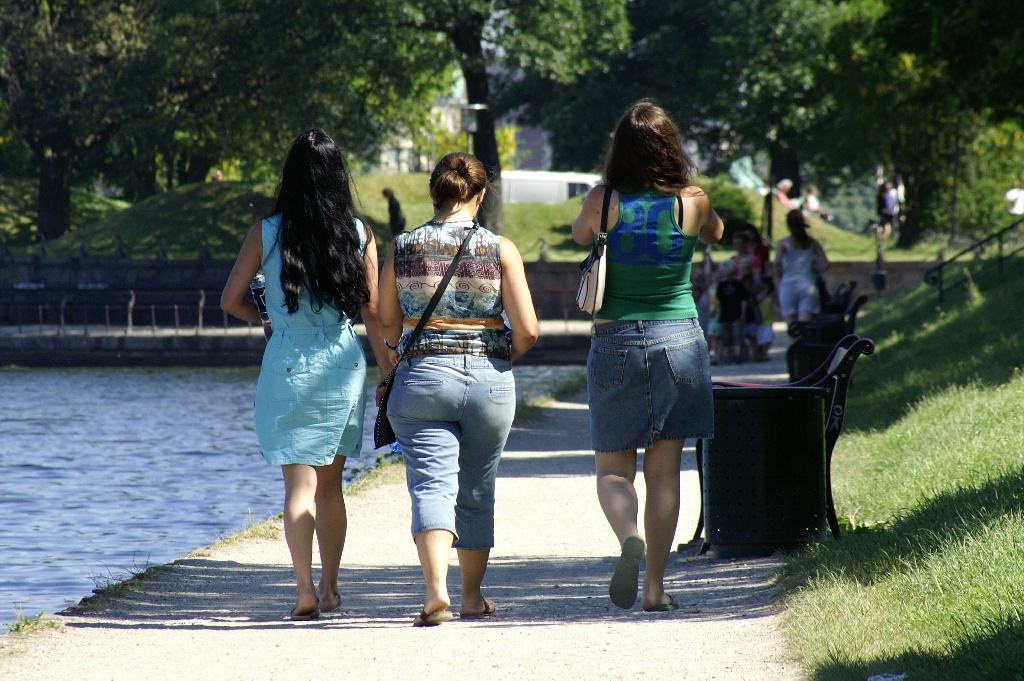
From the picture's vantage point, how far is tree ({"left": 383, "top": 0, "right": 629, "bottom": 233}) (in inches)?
1298

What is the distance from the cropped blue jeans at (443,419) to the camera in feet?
16.7

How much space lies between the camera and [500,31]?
34594mm

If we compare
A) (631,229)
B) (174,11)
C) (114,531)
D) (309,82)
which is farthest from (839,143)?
(631,229)

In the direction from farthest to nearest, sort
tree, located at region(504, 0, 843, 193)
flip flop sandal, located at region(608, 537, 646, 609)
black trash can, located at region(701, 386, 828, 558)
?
tree, located at region(504, 0, 843, 193), black trash can, located at region(701, 386, 828, 558), flip flop sandal, located at region(608, 537, 646, 609)

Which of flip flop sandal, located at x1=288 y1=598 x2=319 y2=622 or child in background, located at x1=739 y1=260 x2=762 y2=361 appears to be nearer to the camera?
flip flop sandal, located at x1=288 y1=598 x2=319 y2=622

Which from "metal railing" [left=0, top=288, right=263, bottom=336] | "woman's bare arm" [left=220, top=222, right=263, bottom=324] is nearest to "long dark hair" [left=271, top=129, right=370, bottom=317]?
"woman's bare arm" [left=220, top=222, right=263, bottom=324]

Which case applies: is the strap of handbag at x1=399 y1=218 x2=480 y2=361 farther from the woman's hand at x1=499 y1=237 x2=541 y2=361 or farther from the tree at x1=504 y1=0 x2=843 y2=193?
the tree at x1=504 y1=0 x2=843 y2=193

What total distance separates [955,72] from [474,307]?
16.5m

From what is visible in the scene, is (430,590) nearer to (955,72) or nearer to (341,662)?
(341,662)

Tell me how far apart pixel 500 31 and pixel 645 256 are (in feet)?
99.8

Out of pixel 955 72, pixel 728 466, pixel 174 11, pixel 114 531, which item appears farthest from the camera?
pixel 174 11

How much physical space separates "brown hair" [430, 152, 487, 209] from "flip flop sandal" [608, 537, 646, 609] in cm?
149

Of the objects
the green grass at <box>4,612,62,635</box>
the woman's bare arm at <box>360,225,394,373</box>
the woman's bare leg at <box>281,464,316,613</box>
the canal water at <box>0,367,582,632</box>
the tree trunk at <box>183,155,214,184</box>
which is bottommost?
the canal water at <box>0,367,582,632</box>

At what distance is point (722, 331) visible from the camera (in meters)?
20.9
